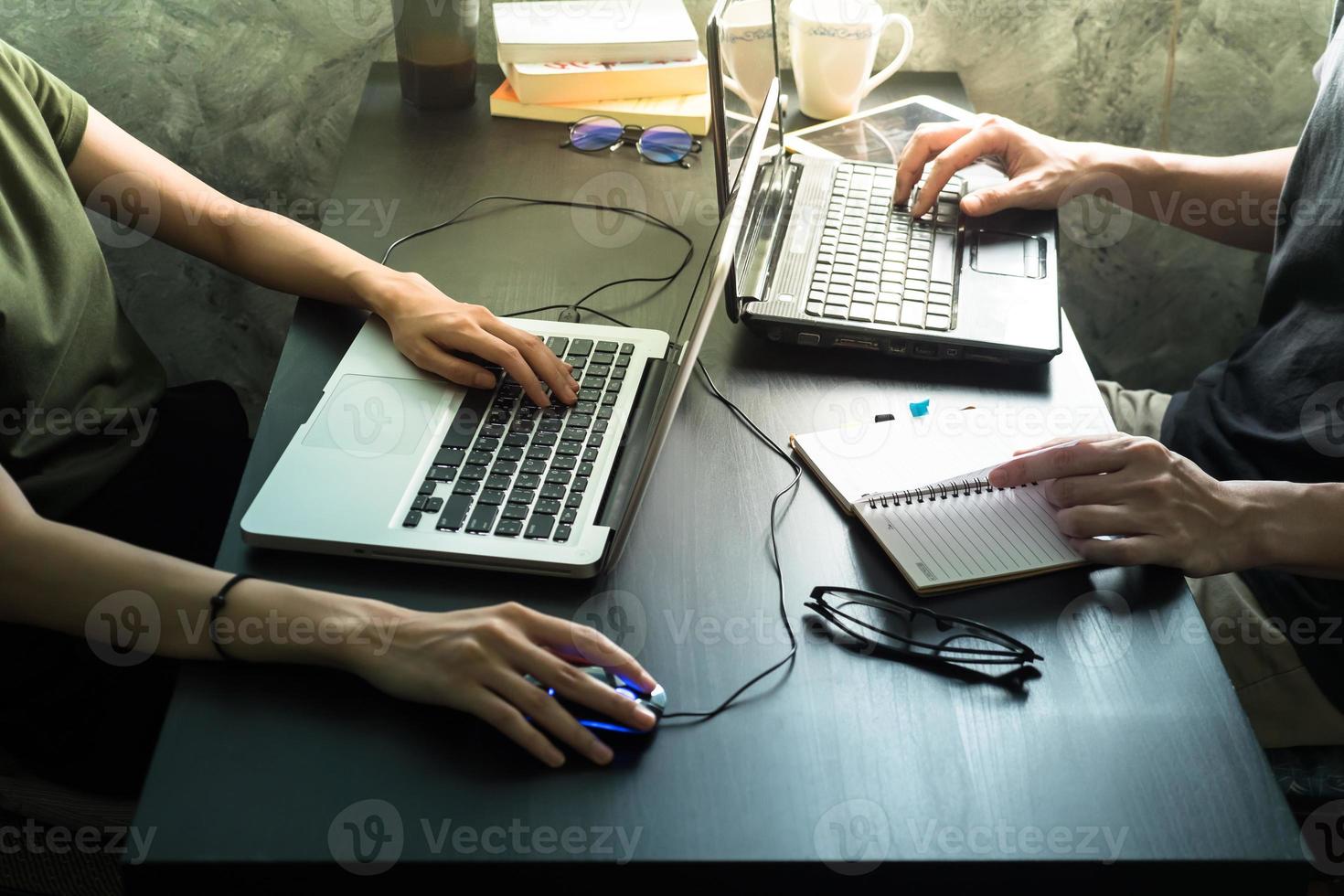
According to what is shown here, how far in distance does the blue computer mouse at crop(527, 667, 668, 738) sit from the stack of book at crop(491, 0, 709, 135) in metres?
0.88

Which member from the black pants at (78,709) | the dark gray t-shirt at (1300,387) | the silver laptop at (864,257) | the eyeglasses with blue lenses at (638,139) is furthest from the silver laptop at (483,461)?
the dark gray t-shirt at (1300,387)

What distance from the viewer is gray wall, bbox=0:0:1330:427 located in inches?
59.9

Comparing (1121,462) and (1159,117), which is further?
(1159,117)

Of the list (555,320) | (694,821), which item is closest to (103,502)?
(555,320)

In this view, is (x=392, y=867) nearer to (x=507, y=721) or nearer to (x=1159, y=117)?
(x=507, y=721)

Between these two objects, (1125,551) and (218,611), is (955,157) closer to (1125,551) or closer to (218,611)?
(1125,551)

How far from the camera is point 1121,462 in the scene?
2.83 feet

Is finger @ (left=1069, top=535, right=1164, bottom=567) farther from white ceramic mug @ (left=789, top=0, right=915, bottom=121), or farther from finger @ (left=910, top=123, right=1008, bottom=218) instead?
white ceramic mug @ (left=789, top=0, right=915, bottom=121)

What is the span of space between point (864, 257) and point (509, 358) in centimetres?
40

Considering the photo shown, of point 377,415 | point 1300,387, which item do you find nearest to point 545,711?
point 377,415

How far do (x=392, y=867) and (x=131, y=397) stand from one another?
0.73 m

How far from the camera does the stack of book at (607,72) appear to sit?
1.41 meters

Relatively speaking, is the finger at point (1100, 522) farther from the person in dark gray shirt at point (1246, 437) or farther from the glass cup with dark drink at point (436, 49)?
the glass cup with dark drink at point (436, 49)

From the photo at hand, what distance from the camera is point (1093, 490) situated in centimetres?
85
